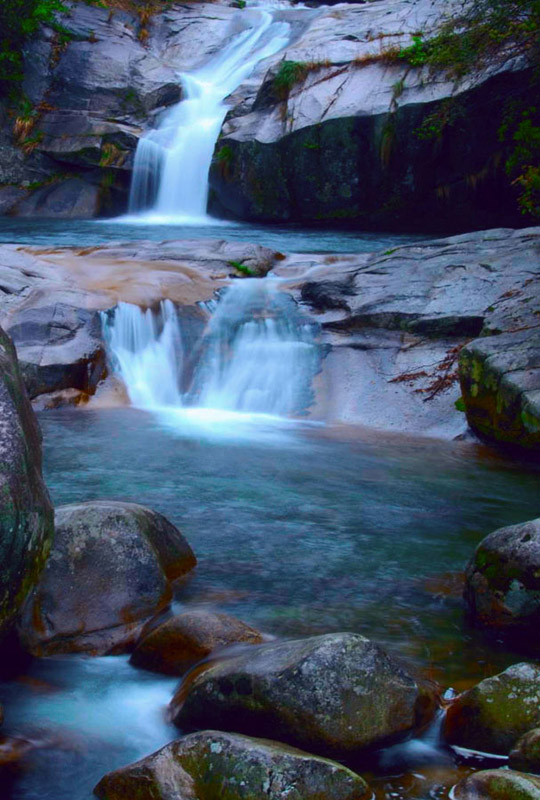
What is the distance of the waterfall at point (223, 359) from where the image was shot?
9523mm

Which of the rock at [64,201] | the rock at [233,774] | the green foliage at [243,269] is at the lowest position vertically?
the rock at [233,774]

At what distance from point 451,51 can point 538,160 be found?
1.88 meters

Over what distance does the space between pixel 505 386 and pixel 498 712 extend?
185 inches

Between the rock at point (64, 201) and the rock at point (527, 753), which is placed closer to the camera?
the rock at point (527, 753)

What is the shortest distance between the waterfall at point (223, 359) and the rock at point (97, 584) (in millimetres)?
4880

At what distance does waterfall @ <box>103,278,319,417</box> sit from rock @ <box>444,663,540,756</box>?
19.5ft

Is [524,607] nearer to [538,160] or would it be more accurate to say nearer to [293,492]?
[293,492]

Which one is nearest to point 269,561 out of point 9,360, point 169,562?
point 169,562

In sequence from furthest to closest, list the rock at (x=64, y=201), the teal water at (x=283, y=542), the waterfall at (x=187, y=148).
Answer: the rock at (x=64, y=201), the waterfall at (x=187, y=148), the teal water at (x=283, y=542)

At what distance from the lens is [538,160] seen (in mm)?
12188

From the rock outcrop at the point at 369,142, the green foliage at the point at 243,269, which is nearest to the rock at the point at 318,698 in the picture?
the green foliage at the point at 243,269

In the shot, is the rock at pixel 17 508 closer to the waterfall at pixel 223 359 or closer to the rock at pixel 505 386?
the rock at pixel 505 386

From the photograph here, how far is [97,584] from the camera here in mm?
4262

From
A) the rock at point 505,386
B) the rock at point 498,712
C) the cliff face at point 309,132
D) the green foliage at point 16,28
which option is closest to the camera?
the rock at point 498,712
